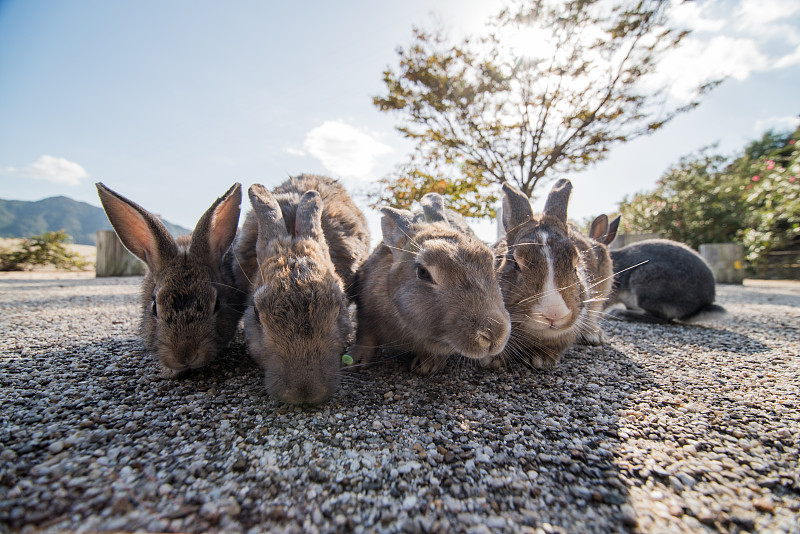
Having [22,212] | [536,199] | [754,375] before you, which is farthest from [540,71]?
[22,212]

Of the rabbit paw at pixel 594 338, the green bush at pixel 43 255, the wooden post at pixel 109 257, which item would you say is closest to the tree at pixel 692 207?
the rabbit paw at pixel 594 338

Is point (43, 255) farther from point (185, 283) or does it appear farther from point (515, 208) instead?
point (515, 208)

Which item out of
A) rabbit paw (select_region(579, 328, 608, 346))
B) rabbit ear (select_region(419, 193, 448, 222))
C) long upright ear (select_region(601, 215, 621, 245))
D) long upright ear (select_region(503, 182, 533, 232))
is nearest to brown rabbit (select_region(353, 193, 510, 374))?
rabbit ear (select_region(419, 193, 448, 222))

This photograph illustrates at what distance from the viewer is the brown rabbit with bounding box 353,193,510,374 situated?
2262 mm

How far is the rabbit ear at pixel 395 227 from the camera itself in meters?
3.03

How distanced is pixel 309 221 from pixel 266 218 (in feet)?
1.01

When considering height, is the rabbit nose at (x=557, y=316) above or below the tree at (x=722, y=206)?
below

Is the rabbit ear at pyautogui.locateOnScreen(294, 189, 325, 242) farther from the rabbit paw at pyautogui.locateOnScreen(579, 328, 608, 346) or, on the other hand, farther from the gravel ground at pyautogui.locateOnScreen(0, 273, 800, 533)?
the rabbit paw at pyautogui.locateOnScreen(579, 328, 608, 346)

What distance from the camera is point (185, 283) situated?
2561 mm

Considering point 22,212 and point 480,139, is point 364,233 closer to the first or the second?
point 480,139

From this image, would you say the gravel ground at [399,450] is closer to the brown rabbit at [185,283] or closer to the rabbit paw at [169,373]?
the rabbit paw at [169,373]

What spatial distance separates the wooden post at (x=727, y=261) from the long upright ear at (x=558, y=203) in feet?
39.0

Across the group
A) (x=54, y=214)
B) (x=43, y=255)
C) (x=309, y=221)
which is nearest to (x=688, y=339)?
(x=309, y=221)

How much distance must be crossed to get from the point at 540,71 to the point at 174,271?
42.4 ft
